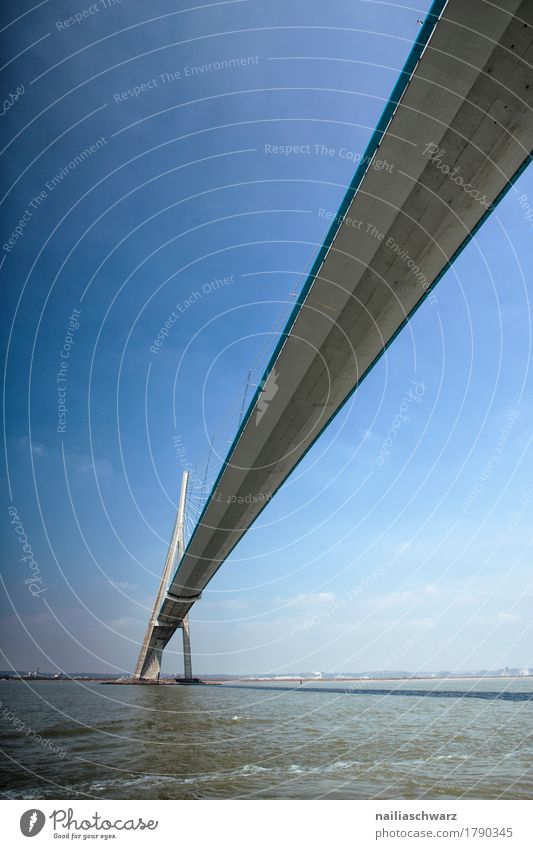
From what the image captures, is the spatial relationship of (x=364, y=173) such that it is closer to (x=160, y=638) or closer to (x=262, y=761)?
(x=262, y=761)

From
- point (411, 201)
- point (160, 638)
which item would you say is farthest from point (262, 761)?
point (160, 638)

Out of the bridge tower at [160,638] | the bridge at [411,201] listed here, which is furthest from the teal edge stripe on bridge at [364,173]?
the bridge tower at [160,638]

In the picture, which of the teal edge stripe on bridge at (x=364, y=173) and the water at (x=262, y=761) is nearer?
the teal edge stripe on bridge at (x=364, y=173)

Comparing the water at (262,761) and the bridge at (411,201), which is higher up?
the bridge at (411,201)

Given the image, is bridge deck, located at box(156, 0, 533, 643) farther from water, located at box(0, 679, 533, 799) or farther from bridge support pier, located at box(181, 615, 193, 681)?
bridge support pier, located at box(181, 615, 193, 681)

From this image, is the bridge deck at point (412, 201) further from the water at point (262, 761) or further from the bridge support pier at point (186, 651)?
the bridge support pier at point (186, 651)

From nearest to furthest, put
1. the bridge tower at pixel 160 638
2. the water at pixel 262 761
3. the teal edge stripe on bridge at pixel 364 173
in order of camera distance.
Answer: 1. the teal edge stripe on bridge at pixel 364 173
2. the water at pixel 262 761
3. the bridge tower at pixel 160 638
